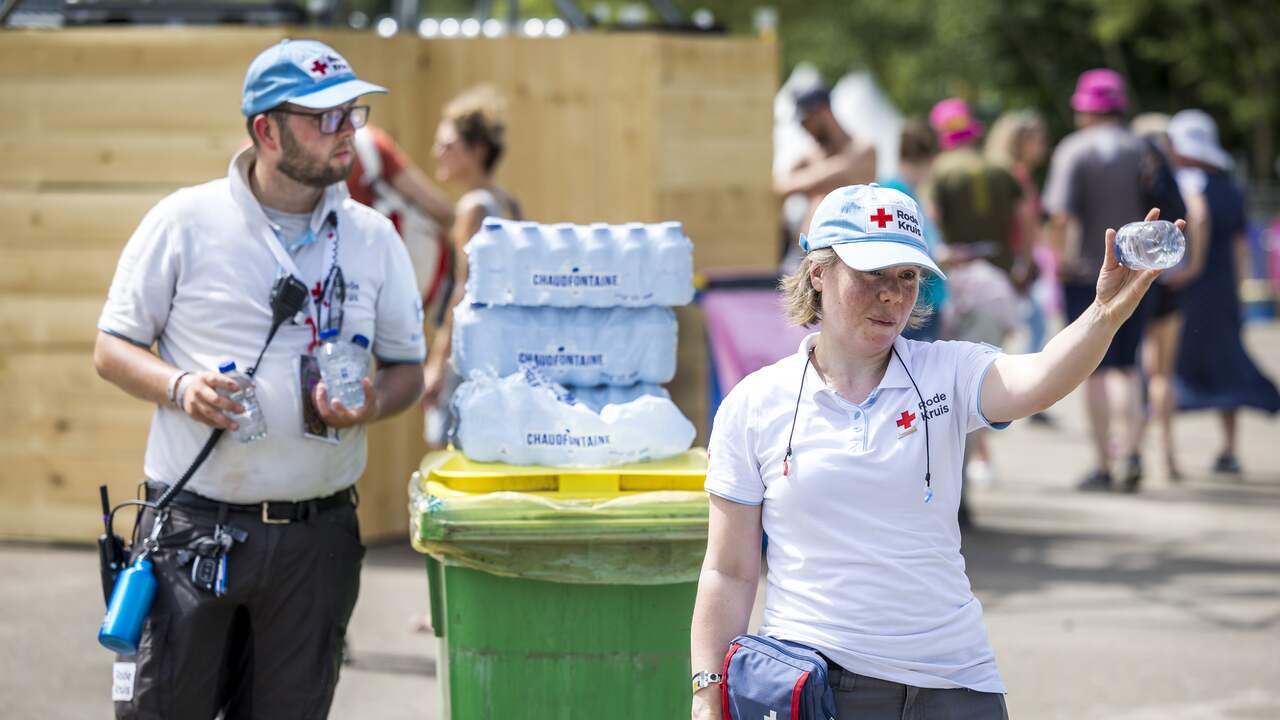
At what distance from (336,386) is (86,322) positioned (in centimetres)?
402

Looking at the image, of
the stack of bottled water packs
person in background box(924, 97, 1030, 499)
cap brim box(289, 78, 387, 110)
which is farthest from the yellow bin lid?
person in background box(924, 97, 1030, 499)

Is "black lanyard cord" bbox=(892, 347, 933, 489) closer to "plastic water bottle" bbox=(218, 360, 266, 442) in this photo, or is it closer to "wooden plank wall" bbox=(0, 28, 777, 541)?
"plastic water bottle" bbox=(218, 360, 266, 442)

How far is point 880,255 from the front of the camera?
3.03 m

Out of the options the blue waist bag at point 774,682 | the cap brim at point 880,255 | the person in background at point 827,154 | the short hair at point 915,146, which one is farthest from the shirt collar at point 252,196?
the short hair at point 915,146

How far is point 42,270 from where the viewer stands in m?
7.46

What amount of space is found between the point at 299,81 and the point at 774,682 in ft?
6.12

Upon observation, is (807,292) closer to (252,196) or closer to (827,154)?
(252,196)

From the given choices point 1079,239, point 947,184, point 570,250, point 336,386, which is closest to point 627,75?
point 947,184

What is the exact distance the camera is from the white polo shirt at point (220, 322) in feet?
12.6

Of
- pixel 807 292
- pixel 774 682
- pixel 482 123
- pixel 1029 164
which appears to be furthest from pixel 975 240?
pixel 774 682

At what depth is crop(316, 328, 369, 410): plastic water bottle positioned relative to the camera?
384 centimetres

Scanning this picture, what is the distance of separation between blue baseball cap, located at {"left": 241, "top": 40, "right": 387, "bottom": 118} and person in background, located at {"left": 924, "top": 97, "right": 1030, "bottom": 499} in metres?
4.92

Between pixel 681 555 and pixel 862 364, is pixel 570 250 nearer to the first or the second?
pixel 681 555

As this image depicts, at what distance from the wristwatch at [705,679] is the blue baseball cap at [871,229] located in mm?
819
